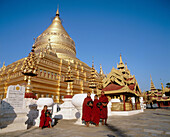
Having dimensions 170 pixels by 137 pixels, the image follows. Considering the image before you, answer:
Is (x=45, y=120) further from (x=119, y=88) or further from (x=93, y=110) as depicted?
(x=119, y=88)

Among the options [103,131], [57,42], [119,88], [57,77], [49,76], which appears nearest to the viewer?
[103,131]

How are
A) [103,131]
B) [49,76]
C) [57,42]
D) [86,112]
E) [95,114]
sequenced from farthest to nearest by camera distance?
[57,42] < [49,76] < [95,114] < [86,112] < [103,131]

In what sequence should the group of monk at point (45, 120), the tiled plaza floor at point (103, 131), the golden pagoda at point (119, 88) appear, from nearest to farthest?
1. the tiled plaza floor at point (103, 131)
2. the group of monk at point (45, 120)
3. the golden pagoda at point (119, 88)

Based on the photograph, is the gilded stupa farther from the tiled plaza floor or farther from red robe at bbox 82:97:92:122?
red robe at bbox 82:97:92:122

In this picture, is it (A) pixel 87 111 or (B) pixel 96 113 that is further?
(B) pixel 96 113

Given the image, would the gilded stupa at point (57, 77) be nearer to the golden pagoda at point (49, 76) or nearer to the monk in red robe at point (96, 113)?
the golden pagoda at point (49, 76)

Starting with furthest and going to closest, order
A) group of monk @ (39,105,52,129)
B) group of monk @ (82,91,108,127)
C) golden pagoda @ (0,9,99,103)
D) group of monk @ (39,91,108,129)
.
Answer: golden pagoda @ (0,9,99,103)
group of monk @ (82,91,108,127)
group of monk @ (39,91,108,129)
group of monk @ (39,105,52,129)

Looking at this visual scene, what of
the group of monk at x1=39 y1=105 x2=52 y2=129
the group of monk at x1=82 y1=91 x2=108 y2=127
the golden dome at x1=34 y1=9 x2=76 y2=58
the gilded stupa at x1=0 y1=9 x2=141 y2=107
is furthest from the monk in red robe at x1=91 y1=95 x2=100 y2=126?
the golden dome at x1=34 y1=9 x2=76 y2=58

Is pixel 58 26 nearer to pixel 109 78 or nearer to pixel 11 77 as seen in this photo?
pixel 11 77

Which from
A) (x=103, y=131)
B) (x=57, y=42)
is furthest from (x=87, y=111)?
(x=57, y=42)

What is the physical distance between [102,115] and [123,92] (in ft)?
20.5

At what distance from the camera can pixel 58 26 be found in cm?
4059

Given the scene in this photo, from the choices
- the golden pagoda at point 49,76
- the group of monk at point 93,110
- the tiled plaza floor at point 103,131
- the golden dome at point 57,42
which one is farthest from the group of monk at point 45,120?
the golden dome at point 57,42

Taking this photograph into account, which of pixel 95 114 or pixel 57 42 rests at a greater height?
pixel 57 42
